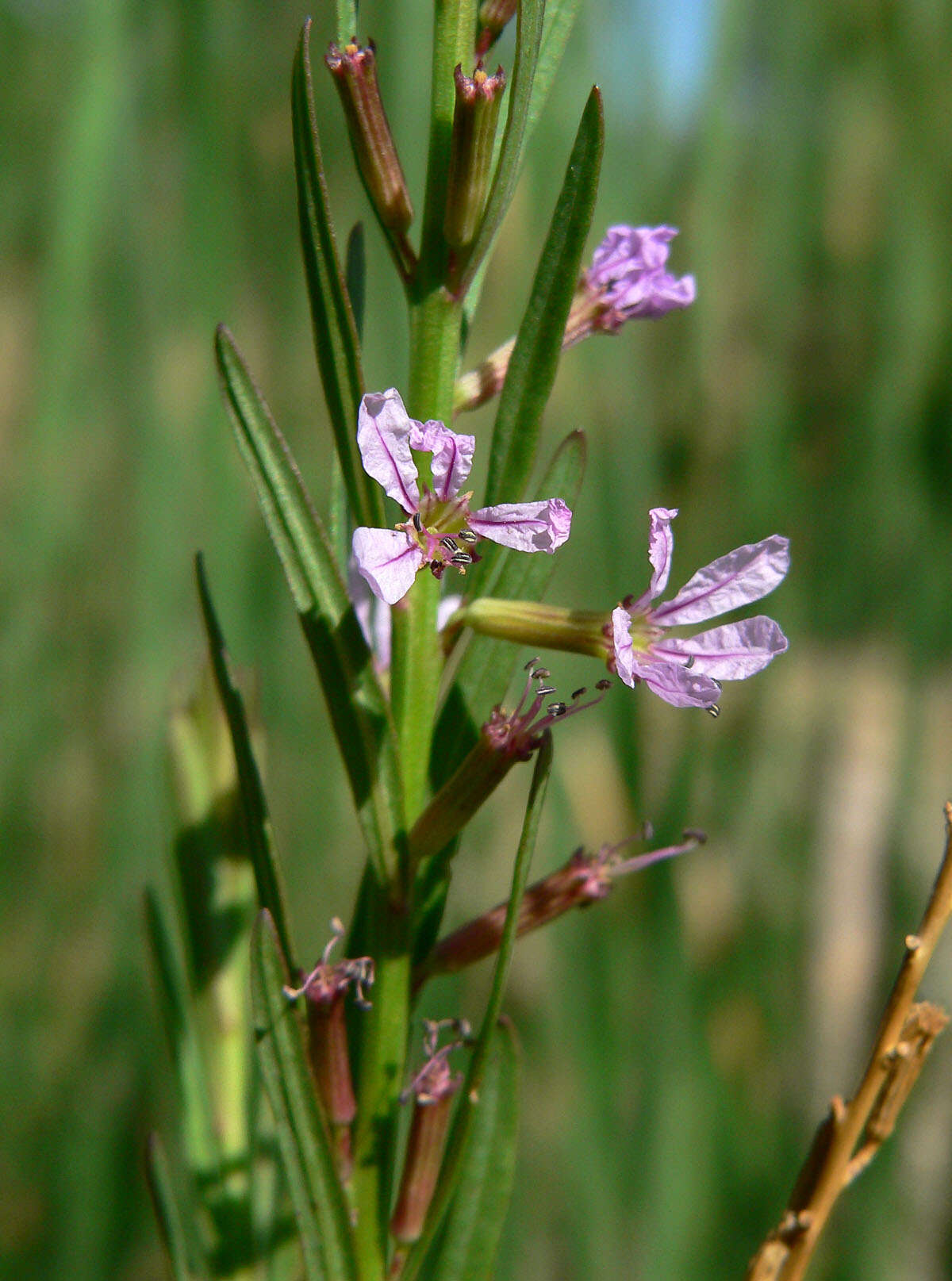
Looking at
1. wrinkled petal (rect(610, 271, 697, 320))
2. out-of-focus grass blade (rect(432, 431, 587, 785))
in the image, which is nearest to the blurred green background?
wrinkled petal (rect(610, 271, 697, 320))

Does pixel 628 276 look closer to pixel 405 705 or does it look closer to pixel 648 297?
pixel 648 297

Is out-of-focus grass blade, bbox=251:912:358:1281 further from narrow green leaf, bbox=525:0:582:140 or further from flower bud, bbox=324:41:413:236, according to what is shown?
narrow green leaf, bbox=525:0:582:140

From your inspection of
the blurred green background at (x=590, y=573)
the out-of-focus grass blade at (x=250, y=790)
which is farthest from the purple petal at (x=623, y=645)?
the blurred green background at (x=590, y=573)

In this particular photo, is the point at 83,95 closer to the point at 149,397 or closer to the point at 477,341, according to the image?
the point at 149,397

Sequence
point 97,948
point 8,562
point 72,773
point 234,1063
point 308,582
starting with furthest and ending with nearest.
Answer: point 72,773 → point 97,948 → point 8,562 → point 234,1063 → point 308,582

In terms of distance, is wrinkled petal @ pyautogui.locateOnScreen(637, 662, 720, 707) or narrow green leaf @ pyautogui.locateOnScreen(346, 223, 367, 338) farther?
narrow green leaf @ pyautogui.locateOnScreen(346, 223, 367, 338)

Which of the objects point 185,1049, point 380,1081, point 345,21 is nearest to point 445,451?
point 345,21

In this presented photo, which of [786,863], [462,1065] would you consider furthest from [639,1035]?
[786,863]
